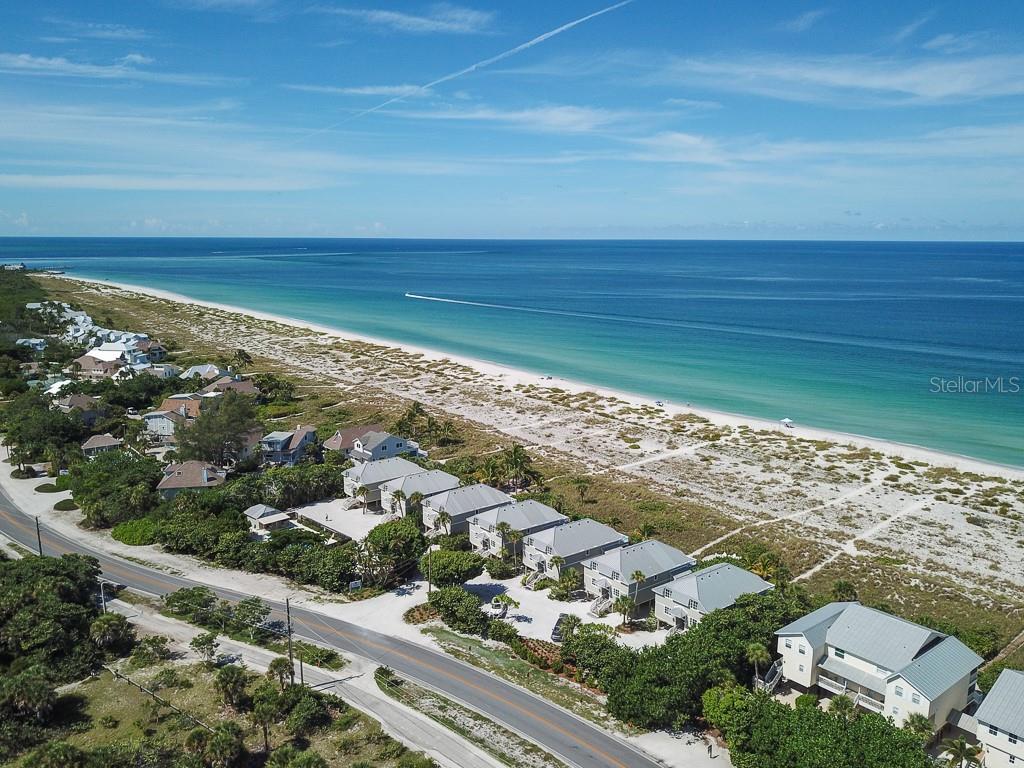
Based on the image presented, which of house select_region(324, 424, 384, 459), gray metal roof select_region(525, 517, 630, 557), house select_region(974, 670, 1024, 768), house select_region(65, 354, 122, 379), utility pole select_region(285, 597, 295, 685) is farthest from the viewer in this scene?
house select_region(65, 354, 122, 379)

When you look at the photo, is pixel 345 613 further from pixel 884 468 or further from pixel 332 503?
pixel 884 468

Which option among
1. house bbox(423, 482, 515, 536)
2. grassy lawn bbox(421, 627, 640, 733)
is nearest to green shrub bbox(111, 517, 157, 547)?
house bbox(423, 482, 515, 536)

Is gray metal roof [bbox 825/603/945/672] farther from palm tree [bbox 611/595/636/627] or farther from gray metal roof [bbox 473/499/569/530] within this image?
gray metal roof [bbox 473/499/569/530]

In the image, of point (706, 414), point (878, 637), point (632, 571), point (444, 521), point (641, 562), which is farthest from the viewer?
point (706, 414)

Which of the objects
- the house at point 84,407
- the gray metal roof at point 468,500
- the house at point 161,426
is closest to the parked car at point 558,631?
the gray metal roof at point 468,500

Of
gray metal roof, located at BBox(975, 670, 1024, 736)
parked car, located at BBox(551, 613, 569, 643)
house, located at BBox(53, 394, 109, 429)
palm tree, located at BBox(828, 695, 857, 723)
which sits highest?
house, located at BBox(53, 394, 109, 429)

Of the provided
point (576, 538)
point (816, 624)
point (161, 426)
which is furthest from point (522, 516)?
point (161, 426)

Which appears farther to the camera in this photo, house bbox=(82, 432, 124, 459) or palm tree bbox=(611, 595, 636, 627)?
house bbox=(82, 432, 124, 459)
